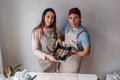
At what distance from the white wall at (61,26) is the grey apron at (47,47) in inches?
10.2

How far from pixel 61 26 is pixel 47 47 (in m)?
0.34

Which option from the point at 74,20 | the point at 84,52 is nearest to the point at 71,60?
the point at 84,52

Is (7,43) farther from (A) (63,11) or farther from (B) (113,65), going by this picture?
(B) (113,65)

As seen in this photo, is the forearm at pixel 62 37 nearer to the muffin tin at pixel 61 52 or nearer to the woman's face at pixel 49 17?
the muffin tin at pixel 61 52

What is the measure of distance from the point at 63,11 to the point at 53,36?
33 cm

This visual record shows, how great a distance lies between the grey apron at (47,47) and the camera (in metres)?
2.02

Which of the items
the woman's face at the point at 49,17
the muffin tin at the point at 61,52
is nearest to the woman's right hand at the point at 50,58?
the muffin tin at the point at 61,52

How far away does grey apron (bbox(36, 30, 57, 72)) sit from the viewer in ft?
6.62

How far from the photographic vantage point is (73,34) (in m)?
2.03

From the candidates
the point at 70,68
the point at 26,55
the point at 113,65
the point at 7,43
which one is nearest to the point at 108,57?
the point at 113,65

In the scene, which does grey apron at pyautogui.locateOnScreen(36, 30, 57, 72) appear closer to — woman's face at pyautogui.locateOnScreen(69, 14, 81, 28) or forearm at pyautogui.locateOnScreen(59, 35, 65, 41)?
forearm at pyautogui.locateOnScreen(59, 35, 65, 41)

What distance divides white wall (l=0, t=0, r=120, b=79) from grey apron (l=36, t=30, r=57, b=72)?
10.2 inches

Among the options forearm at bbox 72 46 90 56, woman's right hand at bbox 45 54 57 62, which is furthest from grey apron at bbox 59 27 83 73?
woman's right hand at bbox 45 54 57 62

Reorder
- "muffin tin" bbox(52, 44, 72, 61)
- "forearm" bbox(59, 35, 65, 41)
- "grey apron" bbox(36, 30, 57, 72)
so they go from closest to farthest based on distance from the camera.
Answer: "muffin tin" bbox(52, 44, 72, 61) → "grey apron" bbox(36, 30, 57, 72) → "forearm" bbox(59, 35, 65, 41)
